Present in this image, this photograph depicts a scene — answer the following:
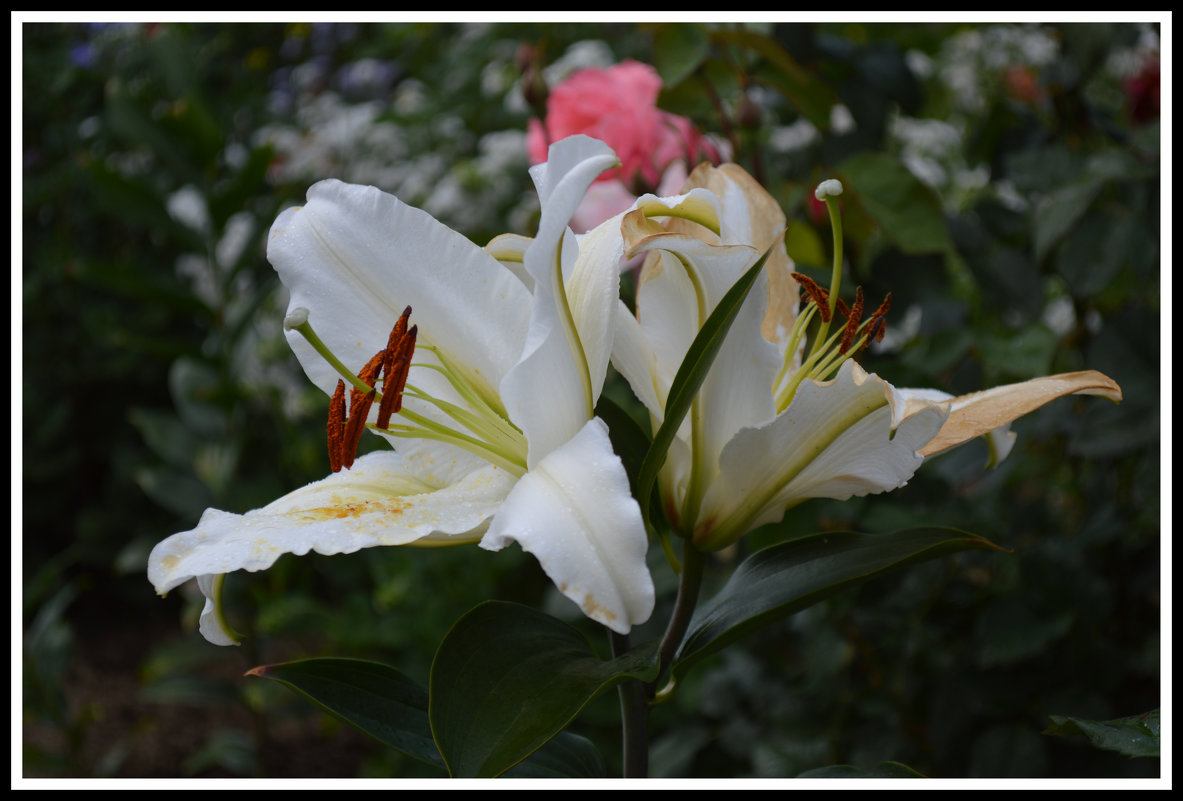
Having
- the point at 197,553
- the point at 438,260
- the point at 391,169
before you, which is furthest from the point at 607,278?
the point at 391,169

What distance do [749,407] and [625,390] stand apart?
0.94 meters

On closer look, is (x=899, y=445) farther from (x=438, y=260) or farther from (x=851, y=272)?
(x=851, y=272)

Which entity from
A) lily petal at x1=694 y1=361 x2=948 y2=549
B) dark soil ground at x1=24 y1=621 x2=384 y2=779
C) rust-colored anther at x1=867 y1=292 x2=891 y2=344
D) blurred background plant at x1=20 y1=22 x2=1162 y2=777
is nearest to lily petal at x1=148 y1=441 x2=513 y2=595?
lily petal at x1=694 y1=361 x2=948 y2=549

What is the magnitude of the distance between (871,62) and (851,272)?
10.4 inches

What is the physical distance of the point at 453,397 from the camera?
0.51 m

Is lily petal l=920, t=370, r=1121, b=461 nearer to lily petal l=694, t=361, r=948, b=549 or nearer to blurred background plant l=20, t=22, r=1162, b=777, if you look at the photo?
lily petal l=694, t=361, r=948, b=549

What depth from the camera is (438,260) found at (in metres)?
0.48

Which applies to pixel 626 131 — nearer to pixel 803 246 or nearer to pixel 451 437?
pixel 803 246

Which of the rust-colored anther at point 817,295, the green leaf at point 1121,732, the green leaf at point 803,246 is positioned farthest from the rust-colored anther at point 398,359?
the green leaf at point 803,246

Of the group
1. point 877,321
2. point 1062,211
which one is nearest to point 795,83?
point 1062,211

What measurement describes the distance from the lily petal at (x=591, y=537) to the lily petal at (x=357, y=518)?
6 cm

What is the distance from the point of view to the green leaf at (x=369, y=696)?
46 centimetres

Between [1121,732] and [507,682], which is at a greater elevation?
[507,682]

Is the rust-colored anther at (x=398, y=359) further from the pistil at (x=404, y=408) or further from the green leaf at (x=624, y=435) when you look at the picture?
the green leaf at (x=624, y=435)
